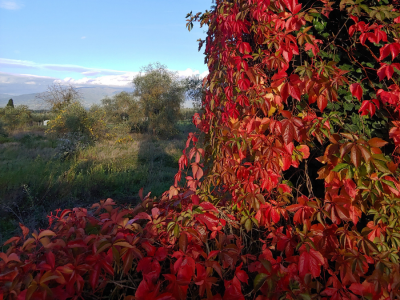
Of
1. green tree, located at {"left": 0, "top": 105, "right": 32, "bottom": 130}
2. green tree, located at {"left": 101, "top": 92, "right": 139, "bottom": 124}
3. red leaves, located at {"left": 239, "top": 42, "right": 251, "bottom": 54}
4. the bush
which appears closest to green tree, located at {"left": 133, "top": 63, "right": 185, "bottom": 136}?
green tree, located at {"left": 101, "top": 92, "right": 139, "bottom": 124}

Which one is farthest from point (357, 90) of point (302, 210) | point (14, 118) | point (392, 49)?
point (14, 118)

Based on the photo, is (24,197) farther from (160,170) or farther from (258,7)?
(258,7)

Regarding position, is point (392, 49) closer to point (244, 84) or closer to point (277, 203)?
point (244, 84)

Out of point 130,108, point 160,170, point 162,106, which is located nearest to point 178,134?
point 162,106

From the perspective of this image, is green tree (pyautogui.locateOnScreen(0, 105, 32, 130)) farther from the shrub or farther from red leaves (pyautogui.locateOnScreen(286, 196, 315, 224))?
red leaves (pyautogui.locateOnScreen(286, 196, 315, 224))

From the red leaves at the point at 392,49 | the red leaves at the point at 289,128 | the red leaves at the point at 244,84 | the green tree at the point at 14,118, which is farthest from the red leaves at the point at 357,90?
the green tree at the point at 14,118

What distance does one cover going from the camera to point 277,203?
5.08ft

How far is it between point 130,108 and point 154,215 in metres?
17.4

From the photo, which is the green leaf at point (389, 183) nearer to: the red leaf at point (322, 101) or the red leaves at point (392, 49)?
the red leaf at point (322, 101)

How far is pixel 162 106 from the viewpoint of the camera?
17.3m

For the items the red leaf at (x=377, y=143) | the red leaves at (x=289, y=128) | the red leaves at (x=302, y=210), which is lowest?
the red leaves at (x=302, y=210)

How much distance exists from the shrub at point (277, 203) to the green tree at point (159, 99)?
14936 millimetres

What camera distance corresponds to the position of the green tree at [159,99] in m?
16.7

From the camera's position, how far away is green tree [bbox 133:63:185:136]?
16.7m
